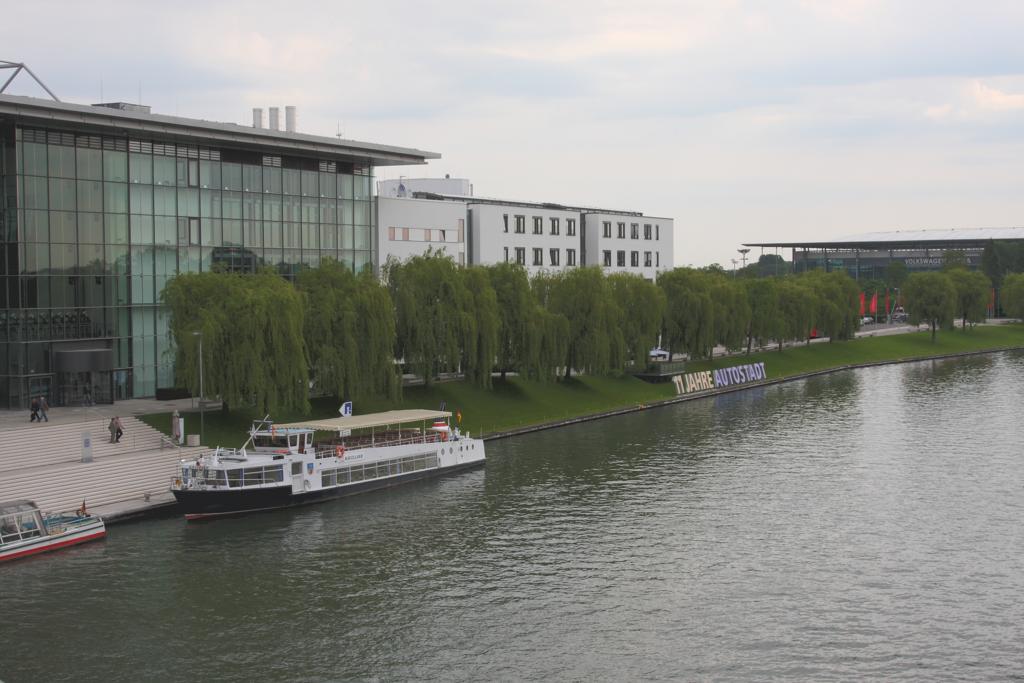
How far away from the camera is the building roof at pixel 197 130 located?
63.8 metres

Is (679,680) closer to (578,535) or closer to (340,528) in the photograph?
(578,535)

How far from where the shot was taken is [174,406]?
68750 mm

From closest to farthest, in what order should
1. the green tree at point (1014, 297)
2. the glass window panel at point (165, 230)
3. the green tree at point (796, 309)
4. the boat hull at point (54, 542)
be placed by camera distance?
the boat hull at point (54, 542)
the glass window panel at point (165, 230)
the green tree at point (796, 309)
the green tree at point (1014, 297)

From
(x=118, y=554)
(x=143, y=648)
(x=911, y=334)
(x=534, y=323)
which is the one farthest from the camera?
(x=911, y=334)

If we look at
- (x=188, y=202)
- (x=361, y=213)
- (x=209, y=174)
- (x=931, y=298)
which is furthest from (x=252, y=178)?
(x=931, y=298)

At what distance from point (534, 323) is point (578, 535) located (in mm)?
38101

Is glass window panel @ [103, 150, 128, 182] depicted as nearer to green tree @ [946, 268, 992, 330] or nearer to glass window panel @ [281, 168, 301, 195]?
glass window panel @ [281, 168, 301, 195]

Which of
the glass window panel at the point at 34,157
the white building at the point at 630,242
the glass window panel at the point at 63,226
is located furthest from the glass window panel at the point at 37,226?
the white building at the point at 630,242

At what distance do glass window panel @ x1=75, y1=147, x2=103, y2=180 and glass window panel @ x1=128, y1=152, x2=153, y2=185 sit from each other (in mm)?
2111

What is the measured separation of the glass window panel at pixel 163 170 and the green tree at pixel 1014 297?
13662 cm

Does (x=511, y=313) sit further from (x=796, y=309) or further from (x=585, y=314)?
(x=796, y=309)

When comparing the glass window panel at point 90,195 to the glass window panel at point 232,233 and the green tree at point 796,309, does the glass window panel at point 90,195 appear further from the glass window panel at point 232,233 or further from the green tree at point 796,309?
the green tree at point 796,309

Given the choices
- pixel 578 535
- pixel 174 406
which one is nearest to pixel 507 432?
pixel 174 406

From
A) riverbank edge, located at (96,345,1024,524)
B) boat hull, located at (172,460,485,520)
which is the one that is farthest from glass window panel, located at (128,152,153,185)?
boat hull, located at (172,460,485,520)
